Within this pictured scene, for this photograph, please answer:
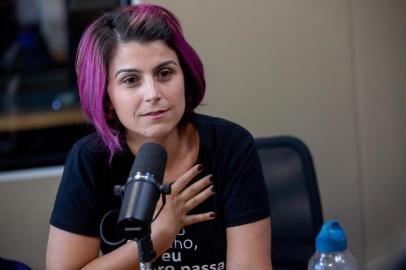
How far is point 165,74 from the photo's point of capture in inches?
66.1

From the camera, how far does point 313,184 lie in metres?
2.21

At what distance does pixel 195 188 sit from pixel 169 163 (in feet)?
0.36

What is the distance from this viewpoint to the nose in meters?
1.61

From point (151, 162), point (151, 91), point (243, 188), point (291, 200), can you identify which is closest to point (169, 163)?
point (243, 188)

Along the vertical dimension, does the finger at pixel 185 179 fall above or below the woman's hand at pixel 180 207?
above

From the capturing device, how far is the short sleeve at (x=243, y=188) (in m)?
1.81

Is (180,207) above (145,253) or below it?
below

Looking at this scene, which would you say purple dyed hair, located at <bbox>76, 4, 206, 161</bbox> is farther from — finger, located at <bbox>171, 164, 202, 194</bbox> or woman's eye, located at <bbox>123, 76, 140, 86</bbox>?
finger, located at <bbox>171, 164, 202, 194</bbox>

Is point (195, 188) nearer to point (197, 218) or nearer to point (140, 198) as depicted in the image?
point (197, 218)

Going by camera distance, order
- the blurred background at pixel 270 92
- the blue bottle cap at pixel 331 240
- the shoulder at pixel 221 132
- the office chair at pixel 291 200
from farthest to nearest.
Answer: the blurred background at pixel 270 92, the office chair at pixel 291 200, the shoulder at pixel 221 132, the blue bottle cap at pixel 331 240

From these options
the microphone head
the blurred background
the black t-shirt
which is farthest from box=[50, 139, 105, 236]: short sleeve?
the blurred background

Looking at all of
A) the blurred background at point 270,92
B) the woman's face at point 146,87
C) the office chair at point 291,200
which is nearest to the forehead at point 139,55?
the woman's face at point 146,87

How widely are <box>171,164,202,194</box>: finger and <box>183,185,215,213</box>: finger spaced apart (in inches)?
1.5

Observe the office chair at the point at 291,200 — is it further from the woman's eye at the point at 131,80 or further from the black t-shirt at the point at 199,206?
the woman's eye at the point at 131,80
